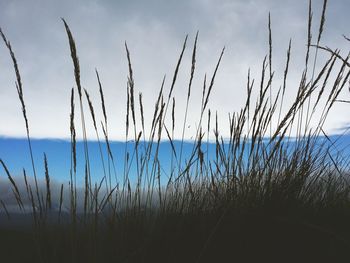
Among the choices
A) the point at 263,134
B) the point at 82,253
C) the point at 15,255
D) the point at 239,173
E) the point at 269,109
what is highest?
the point at 269,109

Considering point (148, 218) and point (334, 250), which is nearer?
point (334, 250)

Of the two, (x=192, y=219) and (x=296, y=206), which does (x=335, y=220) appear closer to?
(x=296, y=206)

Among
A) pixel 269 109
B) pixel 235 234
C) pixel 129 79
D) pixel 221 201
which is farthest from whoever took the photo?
pixel 269 109

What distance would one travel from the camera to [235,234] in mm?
1840

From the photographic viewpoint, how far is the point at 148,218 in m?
2.15

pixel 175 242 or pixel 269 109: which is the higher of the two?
pixel 269 109

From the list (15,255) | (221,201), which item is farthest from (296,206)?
(15,255)

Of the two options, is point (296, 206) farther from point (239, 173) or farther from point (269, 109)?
point (269, 109)

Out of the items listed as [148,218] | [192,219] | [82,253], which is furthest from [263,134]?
[82,253]

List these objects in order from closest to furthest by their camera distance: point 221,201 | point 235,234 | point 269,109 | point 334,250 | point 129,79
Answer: point 334,250 < point 235,234 < point 129,79 < point 221,201 < point 269,109

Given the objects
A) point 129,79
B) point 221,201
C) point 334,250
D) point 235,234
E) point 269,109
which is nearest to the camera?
point 334,250

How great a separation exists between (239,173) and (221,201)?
218 millimetres

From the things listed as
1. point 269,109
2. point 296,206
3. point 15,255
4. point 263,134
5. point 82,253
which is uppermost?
point 269,109

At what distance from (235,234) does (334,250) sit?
1.44ft
